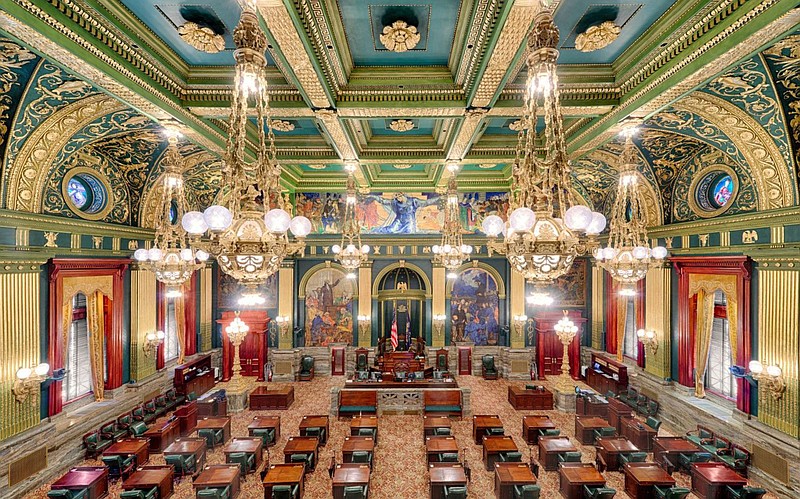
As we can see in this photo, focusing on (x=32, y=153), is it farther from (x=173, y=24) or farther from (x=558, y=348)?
(x=558, y=348)

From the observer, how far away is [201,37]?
5820mm

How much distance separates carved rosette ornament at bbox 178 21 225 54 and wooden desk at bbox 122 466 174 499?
8.31 meters

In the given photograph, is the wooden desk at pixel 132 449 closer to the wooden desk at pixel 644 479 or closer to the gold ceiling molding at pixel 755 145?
the wooden desk at pixel 644 479

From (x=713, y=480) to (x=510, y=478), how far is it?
4.03 m

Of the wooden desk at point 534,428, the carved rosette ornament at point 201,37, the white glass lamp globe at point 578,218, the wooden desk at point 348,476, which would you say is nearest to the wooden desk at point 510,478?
the wooden desk at point 534,428

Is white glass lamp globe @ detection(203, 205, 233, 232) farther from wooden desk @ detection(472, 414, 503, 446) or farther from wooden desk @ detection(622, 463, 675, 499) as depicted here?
wooden desk @ detection(472, 414, 503, 446)

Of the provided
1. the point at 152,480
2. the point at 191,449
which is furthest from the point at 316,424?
the point at 152,480

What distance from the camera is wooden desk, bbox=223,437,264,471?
359 inches

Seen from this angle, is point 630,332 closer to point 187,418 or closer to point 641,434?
point 641,434

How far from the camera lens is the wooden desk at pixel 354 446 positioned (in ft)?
29.7

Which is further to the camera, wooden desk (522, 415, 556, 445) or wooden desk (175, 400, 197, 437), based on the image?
wooden desk (175, 400, 197, 437)

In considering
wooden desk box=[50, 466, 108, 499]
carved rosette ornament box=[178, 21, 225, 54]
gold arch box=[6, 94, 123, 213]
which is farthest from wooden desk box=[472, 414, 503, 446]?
gold arch box=[6, 94, 123, 213]

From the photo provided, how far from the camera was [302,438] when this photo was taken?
979 cm

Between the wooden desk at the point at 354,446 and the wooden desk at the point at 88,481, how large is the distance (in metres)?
5.04
